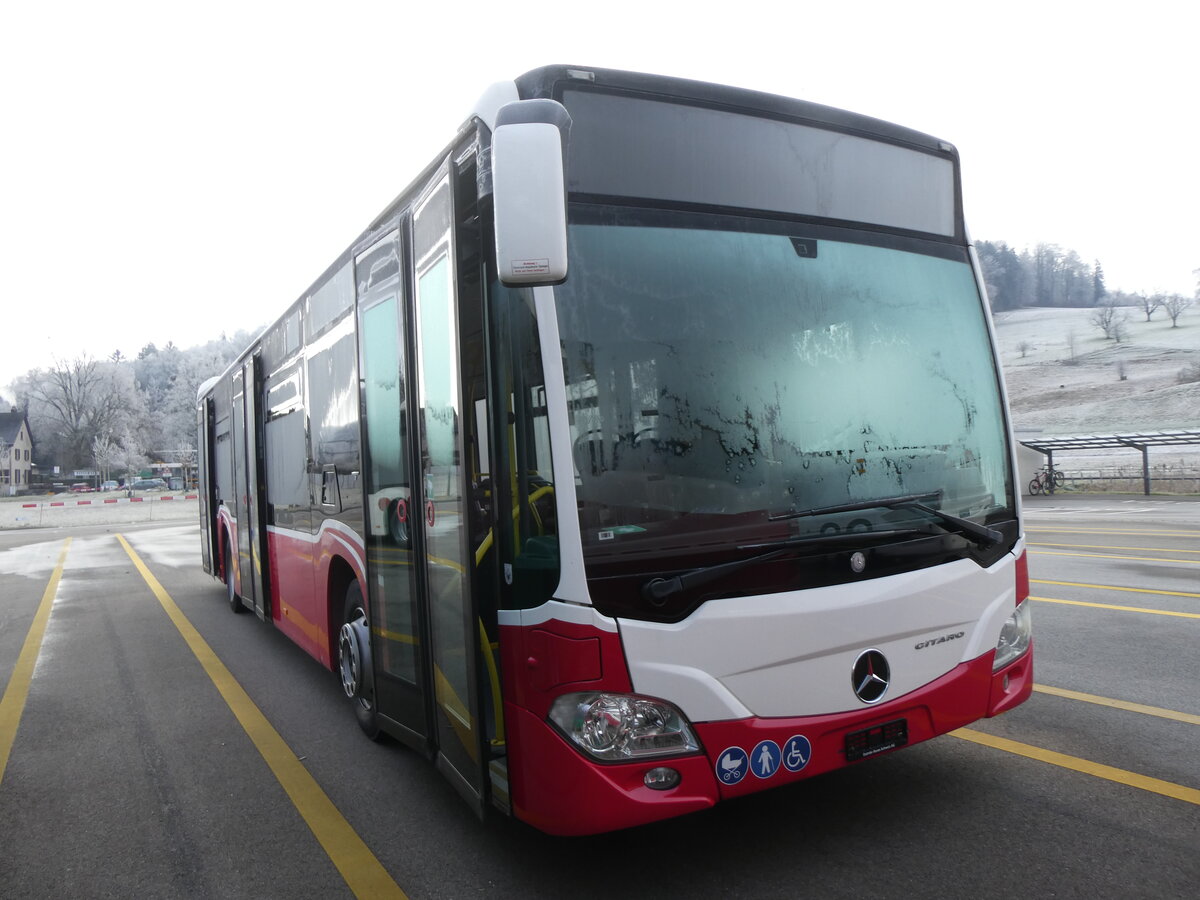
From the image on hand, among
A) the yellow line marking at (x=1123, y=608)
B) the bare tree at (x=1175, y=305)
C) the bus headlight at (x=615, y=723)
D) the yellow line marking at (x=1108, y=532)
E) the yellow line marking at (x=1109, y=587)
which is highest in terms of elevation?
the bare tree at (x=1175, y=305)

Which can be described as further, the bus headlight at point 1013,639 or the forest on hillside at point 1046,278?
the forest on hillside at point 1046,278

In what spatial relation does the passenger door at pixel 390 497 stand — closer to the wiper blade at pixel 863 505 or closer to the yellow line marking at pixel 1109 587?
the wiper blade at pixel 863 505

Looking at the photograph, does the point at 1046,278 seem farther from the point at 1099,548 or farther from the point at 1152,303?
the point at 1099,548

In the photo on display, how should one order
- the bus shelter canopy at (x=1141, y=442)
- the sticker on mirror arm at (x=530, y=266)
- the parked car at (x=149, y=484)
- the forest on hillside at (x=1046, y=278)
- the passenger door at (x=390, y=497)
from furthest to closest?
the forest on hillside at (x=1046, y=278)
the parked car at (x=149, y=484)
the bus shelter canopy at (x=1141, y=442)
the passenger door at (x=390, y=497)
the sticker on mirror arm at (x=530, y=266)

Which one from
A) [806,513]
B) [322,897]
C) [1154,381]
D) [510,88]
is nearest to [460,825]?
[322,897]

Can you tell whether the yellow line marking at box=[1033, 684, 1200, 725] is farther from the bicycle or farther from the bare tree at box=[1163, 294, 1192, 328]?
the bare tree at box=[1163, 294, 1192, 328]

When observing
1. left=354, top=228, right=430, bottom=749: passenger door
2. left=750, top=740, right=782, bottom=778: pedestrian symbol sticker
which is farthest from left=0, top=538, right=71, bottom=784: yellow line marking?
left=750, top=740, right=782, bottom=778: pedestrian symbol sticker

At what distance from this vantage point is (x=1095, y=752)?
4.28m

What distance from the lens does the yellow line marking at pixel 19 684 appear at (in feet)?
18.4

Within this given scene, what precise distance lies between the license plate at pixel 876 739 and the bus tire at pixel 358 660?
2.65 meters

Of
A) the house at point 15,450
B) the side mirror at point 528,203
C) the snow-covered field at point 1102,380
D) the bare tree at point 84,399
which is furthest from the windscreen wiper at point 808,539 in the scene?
the house at point 15,450

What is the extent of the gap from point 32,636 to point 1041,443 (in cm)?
2492

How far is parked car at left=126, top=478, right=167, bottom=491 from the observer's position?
81250mm

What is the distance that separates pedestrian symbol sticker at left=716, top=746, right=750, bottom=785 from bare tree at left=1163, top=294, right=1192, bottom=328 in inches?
4202
